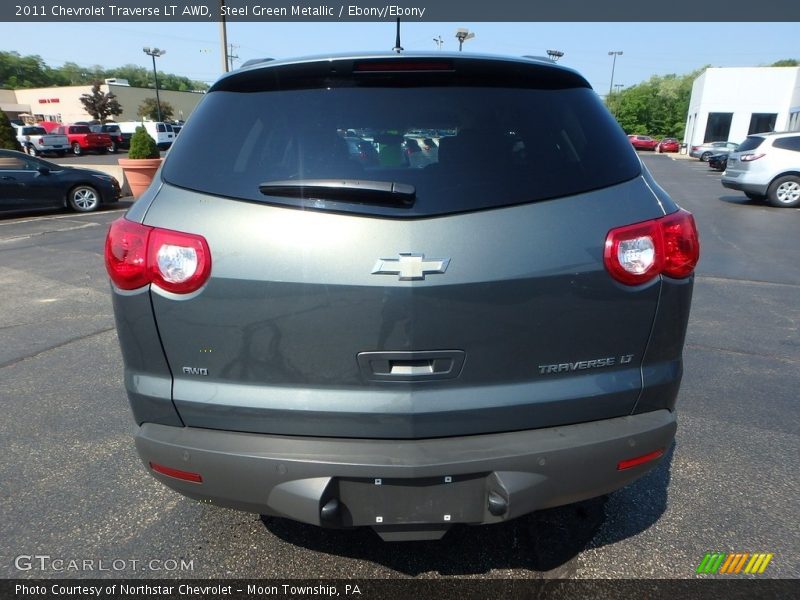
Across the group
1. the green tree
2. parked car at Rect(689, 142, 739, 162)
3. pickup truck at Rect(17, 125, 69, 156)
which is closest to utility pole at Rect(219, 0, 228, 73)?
pickup truck at Rect(17, 125, 69, 156)

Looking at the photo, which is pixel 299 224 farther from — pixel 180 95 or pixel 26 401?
pixel 180 95

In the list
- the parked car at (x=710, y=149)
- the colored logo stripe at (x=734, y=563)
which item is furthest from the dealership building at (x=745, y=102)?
the colored logo stripe at (x=734, y=563)

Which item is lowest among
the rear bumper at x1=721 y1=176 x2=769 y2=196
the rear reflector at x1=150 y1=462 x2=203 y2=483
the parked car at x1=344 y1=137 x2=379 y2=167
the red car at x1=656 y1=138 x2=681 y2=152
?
the red car at x1=656 y1=138 x2=681 y2=152

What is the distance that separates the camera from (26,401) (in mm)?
Answer: 3664

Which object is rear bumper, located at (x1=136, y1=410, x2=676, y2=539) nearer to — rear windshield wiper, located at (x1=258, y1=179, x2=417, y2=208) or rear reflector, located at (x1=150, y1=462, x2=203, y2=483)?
rear reflector, located at (x1=150, y1=462, x2=203, y2=483)

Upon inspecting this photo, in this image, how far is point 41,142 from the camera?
1427 inches

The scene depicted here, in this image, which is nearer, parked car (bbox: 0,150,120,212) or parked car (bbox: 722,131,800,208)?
parked car (bbox: 0,150,120,212)

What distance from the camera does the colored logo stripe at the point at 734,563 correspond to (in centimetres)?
221

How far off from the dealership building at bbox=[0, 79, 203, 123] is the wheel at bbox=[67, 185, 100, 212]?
2034 inches

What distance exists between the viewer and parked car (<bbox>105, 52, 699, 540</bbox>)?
65.6 inches

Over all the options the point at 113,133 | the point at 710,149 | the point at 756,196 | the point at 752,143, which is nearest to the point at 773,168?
the point at 752,143

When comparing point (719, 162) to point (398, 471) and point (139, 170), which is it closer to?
point (139, 170)

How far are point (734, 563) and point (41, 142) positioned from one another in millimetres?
43921

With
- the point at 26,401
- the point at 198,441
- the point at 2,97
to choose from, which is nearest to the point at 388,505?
the point at 198,441
